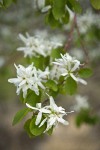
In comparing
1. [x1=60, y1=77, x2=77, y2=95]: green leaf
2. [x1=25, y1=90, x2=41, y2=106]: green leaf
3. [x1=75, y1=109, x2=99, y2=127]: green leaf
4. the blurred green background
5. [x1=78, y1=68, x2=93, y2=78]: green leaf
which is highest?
the blurred green background

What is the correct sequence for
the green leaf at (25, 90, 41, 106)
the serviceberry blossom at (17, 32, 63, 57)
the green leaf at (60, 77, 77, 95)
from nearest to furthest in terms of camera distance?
the green leaf at (25, 90, 41, 106), the green leaf at (60, 77, 77, 95), the serviceberry blossom at (17, 32, 63, 57)

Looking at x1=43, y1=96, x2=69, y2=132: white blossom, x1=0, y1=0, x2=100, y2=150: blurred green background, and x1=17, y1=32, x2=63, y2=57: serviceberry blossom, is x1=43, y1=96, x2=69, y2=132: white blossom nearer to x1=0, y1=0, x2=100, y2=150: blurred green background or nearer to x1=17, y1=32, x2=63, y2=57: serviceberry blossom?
x1=17, y1=32, x2=63, y2=57: serviceberry blossom

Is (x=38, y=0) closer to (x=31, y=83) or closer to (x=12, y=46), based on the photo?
(x=31, y=83)

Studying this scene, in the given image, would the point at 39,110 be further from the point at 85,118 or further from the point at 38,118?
the point at 85,118

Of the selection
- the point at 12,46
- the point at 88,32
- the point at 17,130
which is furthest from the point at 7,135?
the point at 88,32

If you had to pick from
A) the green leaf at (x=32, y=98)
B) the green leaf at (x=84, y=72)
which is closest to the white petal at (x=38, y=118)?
the green leaf at (x=32, y=98)

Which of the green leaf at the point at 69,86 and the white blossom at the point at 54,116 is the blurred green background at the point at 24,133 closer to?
Answer: the green leaf at the point at 69,86

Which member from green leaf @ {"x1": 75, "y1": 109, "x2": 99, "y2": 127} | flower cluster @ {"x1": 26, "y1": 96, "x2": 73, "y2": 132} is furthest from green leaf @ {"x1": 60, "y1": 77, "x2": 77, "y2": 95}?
green leaf @ {"x1": 75, "y1": 109, "x2": 99, "y2": 127}

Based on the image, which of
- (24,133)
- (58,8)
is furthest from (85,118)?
(24,133)
